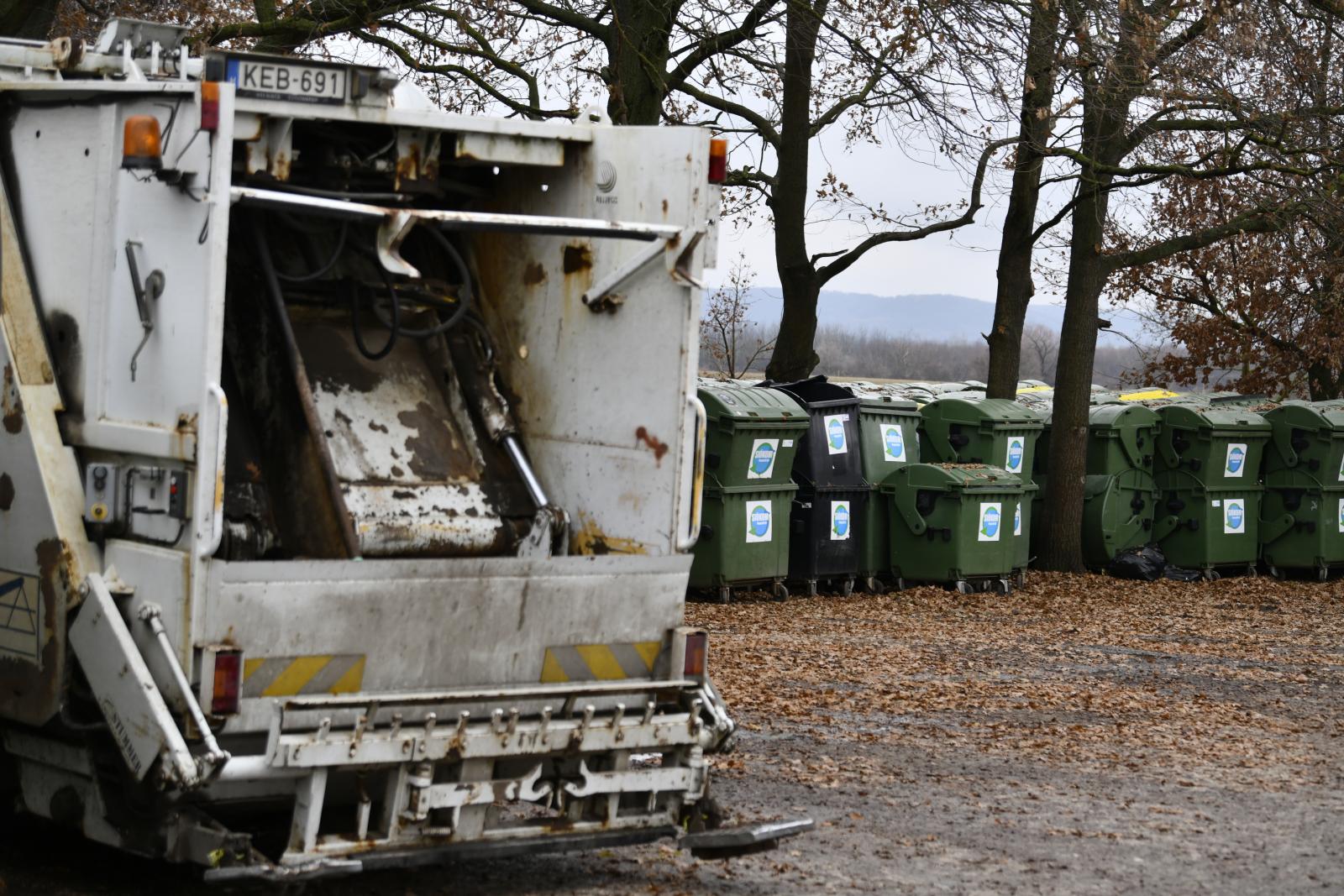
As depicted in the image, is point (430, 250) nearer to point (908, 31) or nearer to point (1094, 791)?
point (1094, 791)

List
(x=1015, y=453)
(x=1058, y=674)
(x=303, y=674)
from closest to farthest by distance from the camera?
(x=303, y=674)
(x=1058, y=674)
(x=1015, y=453)

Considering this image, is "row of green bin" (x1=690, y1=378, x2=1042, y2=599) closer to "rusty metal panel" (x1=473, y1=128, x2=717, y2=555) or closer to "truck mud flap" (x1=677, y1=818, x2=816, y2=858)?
"rusty metal panel" (x1=473, y1=128, x2=717, y2=555)

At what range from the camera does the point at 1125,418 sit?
1820 cm

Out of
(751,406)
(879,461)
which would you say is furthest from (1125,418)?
(751,406)

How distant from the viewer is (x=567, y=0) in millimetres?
14844

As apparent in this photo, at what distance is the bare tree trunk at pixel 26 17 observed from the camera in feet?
38.0

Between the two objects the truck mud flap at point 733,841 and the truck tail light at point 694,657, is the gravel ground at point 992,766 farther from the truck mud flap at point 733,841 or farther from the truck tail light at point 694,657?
the truck tail light at point 694,657

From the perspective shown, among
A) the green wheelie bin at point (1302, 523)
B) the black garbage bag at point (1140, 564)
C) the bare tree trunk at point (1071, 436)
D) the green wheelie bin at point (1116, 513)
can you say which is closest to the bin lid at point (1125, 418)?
the bare tree trunk at point (1071, 436)

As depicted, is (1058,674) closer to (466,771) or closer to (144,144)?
(466,771)

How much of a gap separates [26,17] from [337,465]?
758cm

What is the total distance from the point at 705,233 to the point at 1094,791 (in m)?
3.62

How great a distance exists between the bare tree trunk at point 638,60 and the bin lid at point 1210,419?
6654mm

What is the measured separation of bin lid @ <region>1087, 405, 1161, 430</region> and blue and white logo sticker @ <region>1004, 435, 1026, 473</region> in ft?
4.70

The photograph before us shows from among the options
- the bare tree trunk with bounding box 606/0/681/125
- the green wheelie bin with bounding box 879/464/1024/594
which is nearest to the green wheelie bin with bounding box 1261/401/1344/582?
the green wheelie bin with bounding box 879/464/1024/594
